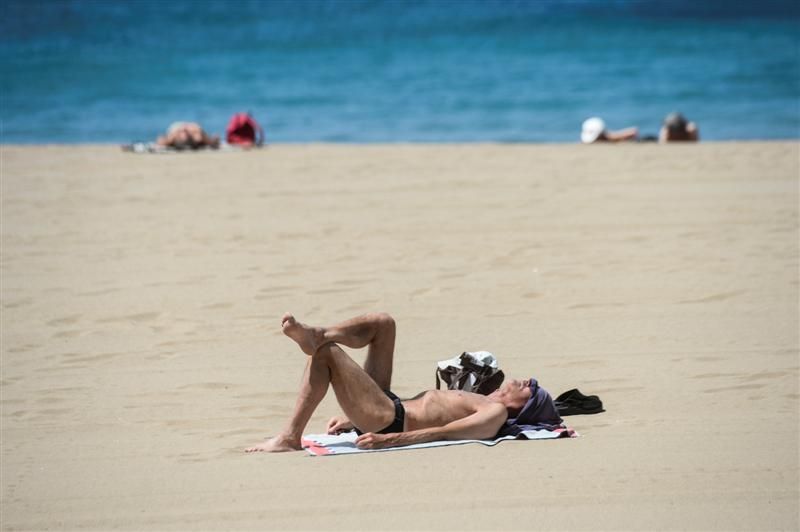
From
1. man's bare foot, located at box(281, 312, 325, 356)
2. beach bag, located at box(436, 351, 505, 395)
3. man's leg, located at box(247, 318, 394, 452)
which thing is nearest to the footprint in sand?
beach bag, located at box(436, 351, 505, 395)

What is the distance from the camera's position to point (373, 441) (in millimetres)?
6191

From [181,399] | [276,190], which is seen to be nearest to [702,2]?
[276,190]

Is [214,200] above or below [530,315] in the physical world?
above

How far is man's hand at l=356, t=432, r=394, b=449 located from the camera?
20.3 feet

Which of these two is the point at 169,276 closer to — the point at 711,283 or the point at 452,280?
the point at 452,280

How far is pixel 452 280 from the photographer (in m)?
10.3

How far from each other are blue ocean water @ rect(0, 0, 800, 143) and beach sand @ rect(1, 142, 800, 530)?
25.6 ft

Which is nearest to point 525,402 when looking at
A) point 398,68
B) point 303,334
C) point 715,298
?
point 303,334

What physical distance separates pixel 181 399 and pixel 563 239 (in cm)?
549

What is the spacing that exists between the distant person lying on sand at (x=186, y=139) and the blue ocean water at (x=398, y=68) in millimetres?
3722

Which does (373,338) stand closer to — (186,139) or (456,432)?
(456,432)

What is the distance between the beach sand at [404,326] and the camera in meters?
5.68

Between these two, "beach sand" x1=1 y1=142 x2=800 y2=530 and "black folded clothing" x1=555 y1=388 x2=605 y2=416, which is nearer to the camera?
"beach sand" x1=1 y1=142 x2=800 y2=530

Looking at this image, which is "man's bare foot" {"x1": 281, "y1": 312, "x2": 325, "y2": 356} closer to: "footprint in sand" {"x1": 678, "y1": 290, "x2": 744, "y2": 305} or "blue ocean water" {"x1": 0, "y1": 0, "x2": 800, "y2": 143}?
"footprint in sand" {"x1": 678, "y1": 290, "x2": 744, "y2": 305}
